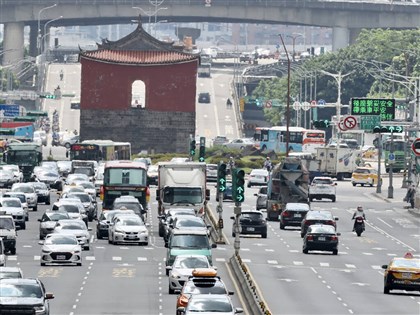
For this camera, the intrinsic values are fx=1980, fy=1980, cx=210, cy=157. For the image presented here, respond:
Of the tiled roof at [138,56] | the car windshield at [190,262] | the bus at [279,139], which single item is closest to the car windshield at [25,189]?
A: the car windshield at [190,262]

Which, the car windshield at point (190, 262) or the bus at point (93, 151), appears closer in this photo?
the car windshield at point (190, 262)

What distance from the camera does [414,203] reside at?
4606 inches

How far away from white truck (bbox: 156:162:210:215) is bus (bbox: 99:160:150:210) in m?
5.15

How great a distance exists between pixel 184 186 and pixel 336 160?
2299 inches

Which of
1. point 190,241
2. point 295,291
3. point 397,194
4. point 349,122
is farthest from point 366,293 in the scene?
point 397,194

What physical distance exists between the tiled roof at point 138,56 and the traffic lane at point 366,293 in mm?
98233

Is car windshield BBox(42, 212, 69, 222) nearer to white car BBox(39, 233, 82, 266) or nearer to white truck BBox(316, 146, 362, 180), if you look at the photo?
white car BBox(39, 233, 82, 266)

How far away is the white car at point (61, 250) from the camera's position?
234 ft

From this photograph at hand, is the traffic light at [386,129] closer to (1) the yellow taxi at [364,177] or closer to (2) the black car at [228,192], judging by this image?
(2) the black car at [228,192]

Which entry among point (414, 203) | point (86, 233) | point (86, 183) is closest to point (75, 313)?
point (86, 233)

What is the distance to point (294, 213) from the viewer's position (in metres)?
97.8

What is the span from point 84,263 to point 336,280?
10.1 m

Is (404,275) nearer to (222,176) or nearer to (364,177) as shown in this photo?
(222,176)

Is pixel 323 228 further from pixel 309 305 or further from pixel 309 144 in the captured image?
pixel 309 144
